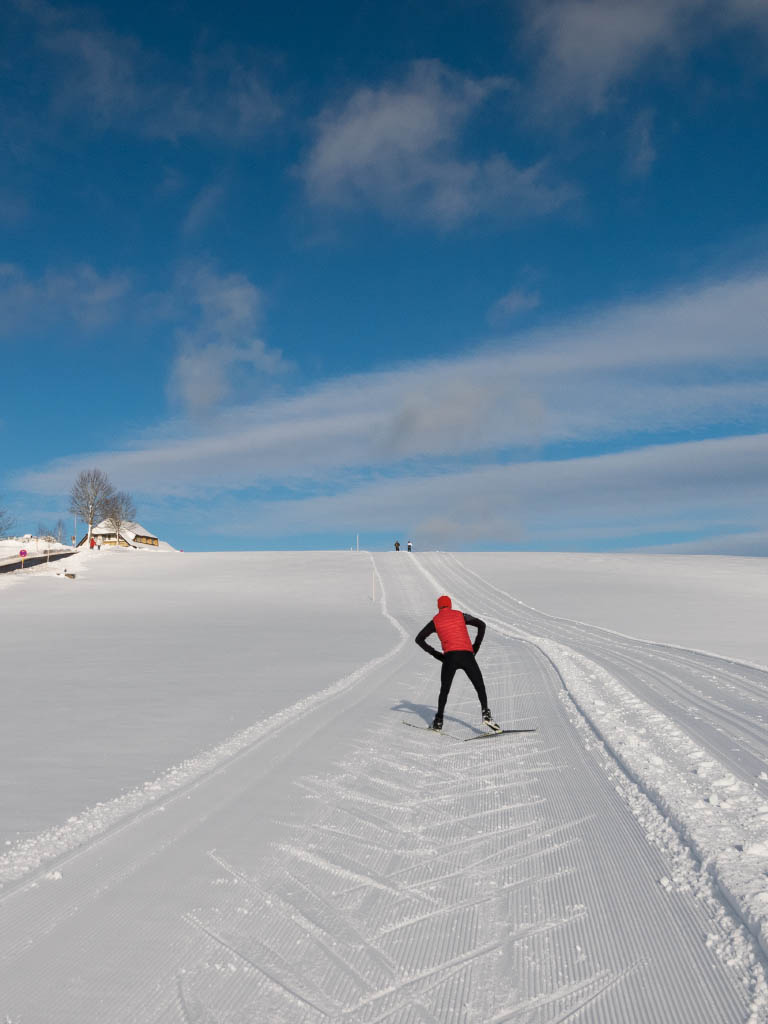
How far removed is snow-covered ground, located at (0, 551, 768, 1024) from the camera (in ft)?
10.4

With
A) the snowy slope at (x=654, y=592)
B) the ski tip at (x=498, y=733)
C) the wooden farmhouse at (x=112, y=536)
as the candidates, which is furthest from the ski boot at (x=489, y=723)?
the wooden farmhouse at (x=112, y=536)

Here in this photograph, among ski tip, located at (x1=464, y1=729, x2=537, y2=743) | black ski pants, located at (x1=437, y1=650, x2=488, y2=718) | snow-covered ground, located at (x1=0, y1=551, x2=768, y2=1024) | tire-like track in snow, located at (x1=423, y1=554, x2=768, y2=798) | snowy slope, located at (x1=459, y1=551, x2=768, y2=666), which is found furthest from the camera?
snowy slope, located at (x1=459, y1=551, x2=768, y2=666)

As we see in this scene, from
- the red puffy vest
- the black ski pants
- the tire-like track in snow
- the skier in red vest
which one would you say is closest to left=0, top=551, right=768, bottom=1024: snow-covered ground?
the tire-like track in snow

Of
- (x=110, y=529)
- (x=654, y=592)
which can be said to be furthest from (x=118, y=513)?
(x=654, y=592)

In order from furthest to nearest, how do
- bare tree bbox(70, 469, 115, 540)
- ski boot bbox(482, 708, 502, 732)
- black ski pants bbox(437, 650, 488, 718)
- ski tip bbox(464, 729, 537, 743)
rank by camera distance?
bare tree bbox(70, 469, 115, 540), black ski pants bbox(437, 650, 488, 718), ski boot bbox(482, 708, 502, 732), ski tip bbox(464, 729, 537, 743)

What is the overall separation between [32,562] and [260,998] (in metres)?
49.7

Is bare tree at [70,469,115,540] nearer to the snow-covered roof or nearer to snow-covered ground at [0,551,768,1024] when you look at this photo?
the snow-covered roof

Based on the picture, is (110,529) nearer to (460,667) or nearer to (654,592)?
(654,592)

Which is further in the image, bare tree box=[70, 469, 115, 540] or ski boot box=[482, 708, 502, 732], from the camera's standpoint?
bare tree box=[70, 469, 115, 540]

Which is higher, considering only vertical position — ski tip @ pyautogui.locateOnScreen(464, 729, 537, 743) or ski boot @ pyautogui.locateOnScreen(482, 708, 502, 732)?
ski boot @ pyautogui.locateOnScreen(482, 708, 502, 732)

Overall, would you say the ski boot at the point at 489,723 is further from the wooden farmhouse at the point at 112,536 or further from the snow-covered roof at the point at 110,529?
the snow-covered roof at the point at 110,529

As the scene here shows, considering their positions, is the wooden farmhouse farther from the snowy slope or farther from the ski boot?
the ski boot

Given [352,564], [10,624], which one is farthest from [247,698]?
[352,564]

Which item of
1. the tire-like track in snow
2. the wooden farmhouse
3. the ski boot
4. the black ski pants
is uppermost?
the wooden farmhouse
